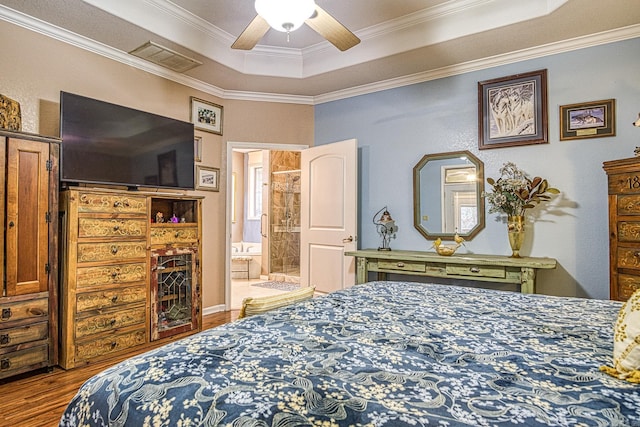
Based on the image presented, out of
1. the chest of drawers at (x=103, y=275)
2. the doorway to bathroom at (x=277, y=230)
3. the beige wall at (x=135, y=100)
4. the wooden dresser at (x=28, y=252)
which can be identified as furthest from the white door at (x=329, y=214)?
the wooden dresser at (x=28, y=252)

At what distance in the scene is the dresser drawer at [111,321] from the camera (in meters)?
2.77

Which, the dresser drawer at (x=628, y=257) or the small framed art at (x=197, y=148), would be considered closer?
the dresser drawer at (x=628, y=257)

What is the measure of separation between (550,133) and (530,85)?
0.50 m

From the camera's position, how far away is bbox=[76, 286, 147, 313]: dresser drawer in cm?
279

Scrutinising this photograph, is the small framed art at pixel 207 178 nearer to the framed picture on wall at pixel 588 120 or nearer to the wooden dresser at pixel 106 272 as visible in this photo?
the wooden dresser at pixel 106 272

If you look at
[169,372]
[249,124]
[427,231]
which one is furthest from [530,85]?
[169,372]

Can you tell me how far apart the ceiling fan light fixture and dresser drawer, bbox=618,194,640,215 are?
245 cm

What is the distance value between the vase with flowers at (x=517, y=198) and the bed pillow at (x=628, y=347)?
93.2 inches

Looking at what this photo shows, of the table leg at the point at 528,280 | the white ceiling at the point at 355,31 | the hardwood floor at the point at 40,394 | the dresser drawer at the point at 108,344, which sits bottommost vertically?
the hardwood floor at the point at 40,394

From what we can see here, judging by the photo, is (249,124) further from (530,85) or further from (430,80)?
(530,85)

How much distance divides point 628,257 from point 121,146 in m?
4.05

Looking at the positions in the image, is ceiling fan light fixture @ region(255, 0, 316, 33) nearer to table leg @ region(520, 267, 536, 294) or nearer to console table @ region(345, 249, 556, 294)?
console table @ region(345, 249, 556, 294)

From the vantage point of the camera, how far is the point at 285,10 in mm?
2035

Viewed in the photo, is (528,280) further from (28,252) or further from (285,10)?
(28,252)
